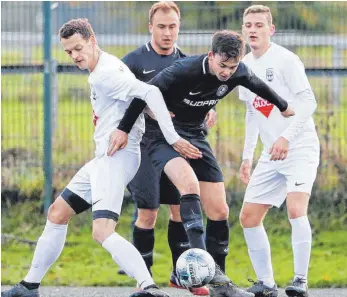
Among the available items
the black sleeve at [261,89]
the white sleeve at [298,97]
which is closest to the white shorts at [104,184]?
the black sleeve at [261,89]

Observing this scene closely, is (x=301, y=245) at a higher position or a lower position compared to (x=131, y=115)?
lower

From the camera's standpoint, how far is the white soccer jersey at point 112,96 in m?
8.62

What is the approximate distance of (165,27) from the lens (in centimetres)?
970

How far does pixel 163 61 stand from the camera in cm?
978

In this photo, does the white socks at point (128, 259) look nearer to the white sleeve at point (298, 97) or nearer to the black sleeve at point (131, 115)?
the black sleeve at point (131, 115)

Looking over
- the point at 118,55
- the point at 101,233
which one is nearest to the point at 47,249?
the point at 101,233

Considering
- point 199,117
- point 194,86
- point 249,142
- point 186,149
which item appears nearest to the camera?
point 186,149

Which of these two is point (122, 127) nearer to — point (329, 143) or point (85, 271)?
point (85, 271)

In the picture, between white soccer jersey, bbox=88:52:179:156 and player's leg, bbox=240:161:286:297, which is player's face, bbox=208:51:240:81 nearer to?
white soccer jersey, bbox=88:52:179:156

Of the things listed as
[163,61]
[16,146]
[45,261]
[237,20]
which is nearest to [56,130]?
[16,146]

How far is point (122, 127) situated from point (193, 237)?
0.89 meters

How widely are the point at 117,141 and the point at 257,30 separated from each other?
1.61 meters

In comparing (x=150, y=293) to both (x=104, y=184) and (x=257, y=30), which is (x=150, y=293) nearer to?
(x=104, y=184)

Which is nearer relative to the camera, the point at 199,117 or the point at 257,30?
the point at 199,117
